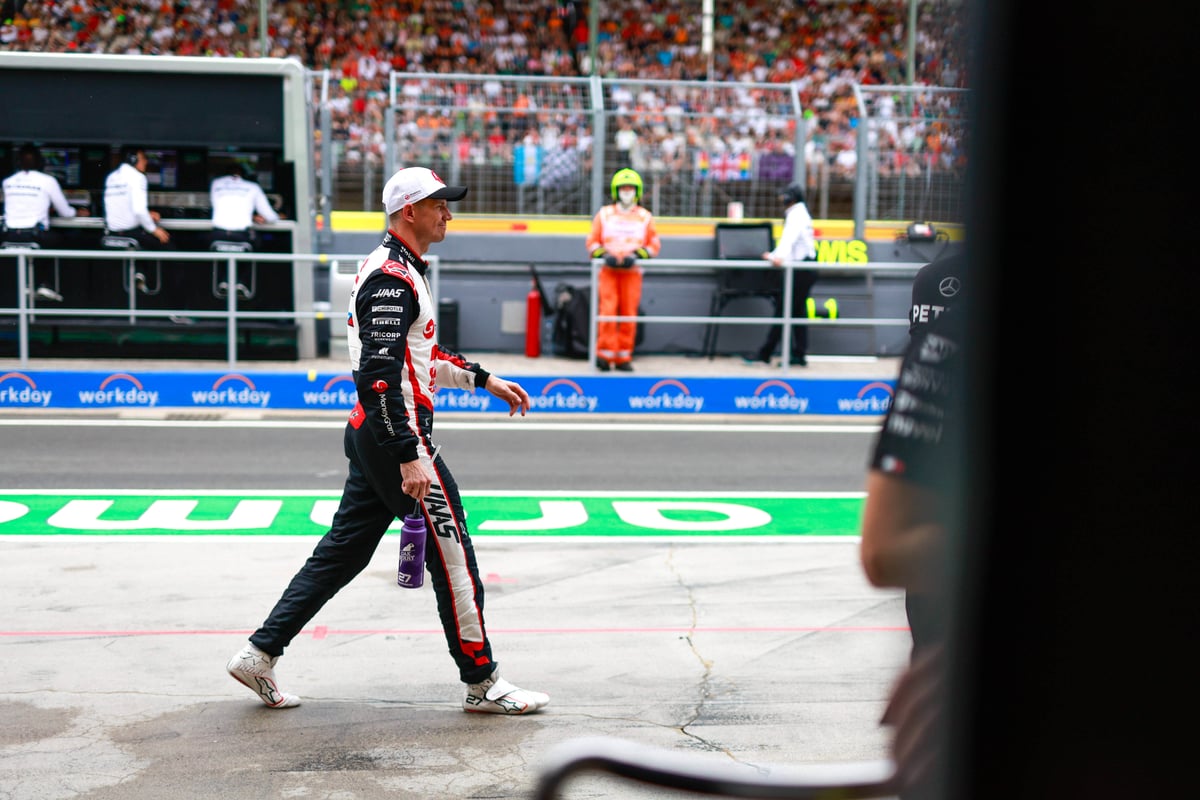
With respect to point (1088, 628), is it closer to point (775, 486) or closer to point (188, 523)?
point (188, 523)

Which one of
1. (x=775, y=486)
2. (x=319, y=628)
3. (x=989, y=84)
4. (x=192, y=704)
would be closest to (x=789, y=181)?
(x=775, y=486)

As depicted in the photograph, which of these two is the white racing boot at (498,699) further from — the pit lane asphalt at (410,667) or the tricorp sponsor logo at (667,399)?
the tricorp sponsor logo at (667,399)

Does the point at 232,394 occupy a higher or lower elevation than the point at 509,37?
lower

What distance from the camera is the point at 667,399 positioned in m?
13.3

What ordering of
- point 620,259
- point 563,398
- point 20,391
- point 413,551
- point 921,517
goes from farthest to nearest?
1. point 620,259
2. point 563,398
3. point 20,391
4. point 413,551
5. point 921,517

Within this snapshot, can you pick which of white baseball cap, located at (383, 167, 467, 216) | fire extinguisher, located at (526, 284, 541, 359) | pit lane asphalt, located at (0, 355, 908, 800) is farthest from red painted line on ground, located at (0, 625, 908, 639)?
fire extinguisher, located at (526, 284, 541, 359)

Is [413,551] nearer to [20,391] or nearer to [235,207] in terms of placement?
[20,391]

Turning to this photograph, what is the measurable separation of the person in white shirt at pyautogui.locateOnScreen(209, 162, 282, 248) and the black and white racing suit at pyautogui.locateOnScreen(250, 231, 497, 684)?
10150 millimetres

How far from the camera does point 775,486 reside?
9.80 meters

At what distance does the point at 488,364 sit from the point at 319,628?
27.6ft

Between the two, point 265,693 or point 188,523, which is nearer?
point 265,693

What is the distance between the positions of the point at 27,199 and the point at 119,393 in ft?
10.3

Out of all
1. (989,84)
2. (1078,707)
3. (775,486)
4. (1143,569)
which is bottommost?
(775,486)

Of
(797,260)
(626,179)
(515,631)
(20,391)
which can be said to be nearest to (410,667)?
(515,631)
